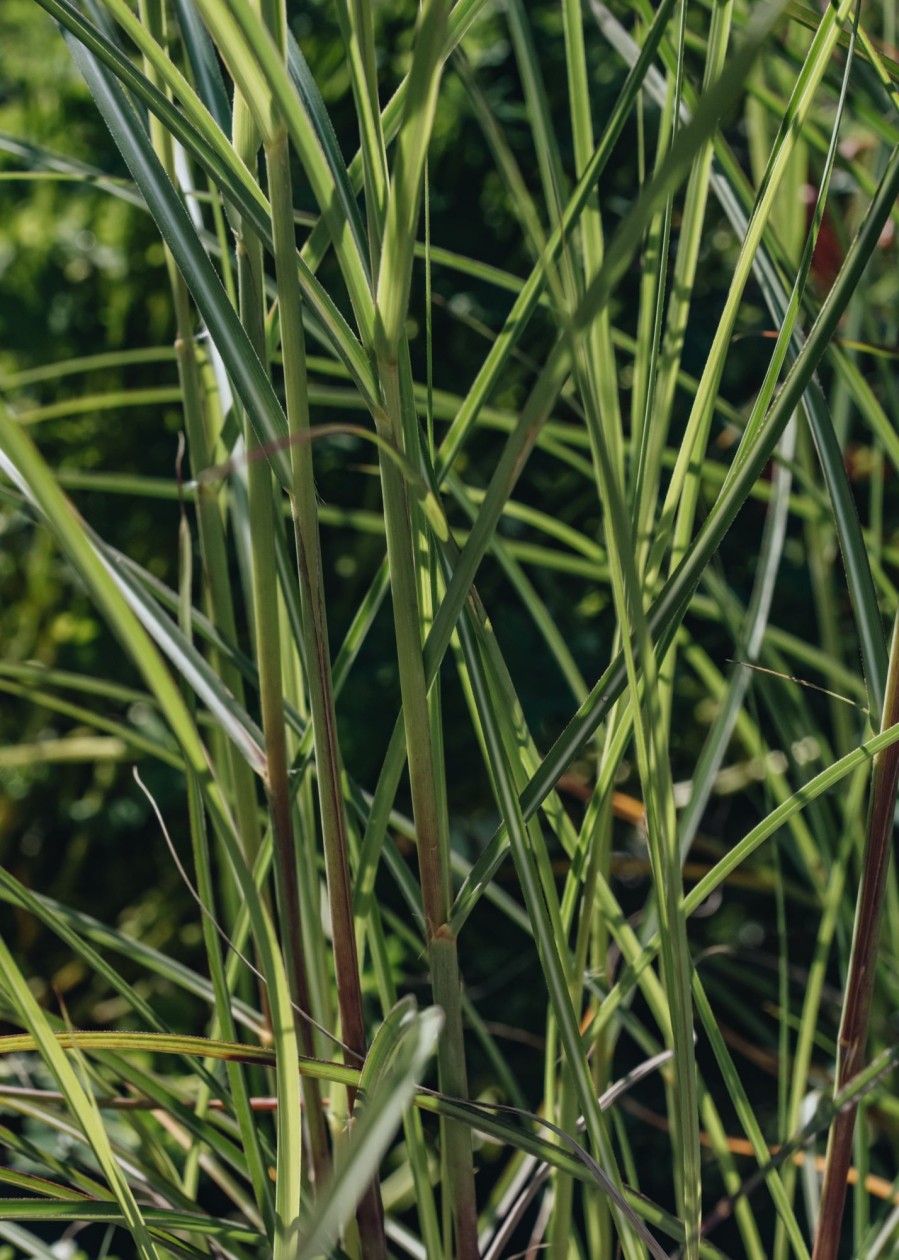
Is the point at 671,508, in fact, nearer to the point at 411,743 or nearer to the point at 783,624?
the point at 411,743

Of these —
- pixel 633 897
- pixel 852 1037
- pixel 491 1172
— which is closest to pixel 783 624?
pixel 633 897

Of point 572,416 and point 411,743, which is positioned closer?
point 411,743

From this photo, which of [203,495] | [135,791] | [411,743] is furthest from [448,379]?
[411,743]

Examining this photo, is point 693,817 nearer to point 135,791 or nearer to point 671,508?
point 671,508

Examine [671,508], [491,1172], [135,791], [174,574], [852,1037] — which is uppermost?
[671,508]

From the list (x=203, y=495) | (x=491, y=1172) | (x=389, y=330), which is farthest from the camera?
(x=491, y=1172)

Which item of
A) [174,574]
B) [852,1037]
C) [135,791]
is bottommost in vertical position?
[135,791]

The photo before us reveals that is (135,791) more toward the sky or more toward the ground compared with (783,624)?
more toward the ground

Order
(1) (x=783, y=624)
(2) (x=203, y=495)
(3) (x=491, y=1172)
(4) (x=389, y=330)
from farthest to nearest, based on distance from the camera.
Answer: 1. (1) (x=783, y=624)
2. (3) (x=491, y=1172)
3. (2) (x=203, y=495)
4. (4) (x=389, y=330)

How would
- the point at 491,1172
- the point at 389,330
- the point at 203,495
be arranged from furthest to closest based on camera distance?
the point at 491,1172
the point at 203,495
the point at 389,330
